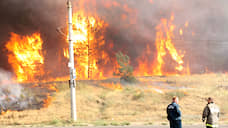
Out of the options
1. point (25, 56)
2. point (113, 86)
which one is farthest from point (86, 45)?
point (25, 56)

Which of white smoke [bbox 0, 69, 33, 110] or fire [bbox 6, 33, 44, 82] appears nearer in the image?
white smoke [bbox 0, 69, 33, 110]

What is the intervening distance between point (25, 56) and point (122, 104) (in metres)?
13.6

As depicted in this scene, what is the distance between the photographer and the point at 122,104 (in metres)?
19.0

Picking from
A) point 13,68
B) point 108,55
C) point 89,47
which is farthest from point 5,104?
point 108,55

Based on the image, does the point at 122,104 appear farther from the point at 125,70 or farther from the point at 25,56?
the point at 25,56

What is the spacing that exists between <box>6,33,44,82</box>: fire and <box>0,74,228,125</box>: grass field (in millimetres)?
5516

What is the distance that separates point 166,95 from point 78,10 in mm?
14480

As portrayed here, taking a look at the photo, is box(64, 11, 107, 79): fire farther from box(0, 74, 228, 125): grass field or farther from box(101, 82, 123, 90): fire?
box(101, 82, 123, 90): fire

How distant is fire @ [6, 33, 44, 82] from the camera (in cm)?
2606

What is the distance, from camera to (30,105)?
1788 cm

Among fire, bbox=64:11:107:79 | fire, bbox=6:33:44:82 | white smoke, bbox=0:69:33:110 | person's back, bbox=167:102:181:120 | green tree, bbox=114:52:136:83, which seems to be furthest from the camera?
fire, bbox=64:11:107:79

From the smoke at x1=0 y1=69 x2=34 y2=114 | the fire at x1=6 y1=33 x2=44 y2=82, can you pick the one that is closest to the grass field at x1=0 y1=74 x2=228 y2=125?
the smoke at x1=0 y1=69 x2=34 y2=114

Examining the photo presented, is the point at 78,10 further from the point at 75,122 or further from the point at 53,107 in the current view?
the point at 75,122

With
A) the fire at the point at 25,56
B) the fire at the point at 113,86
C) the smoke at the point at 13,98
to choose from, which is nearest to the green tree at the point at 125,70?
the fire at the point at 113,86
